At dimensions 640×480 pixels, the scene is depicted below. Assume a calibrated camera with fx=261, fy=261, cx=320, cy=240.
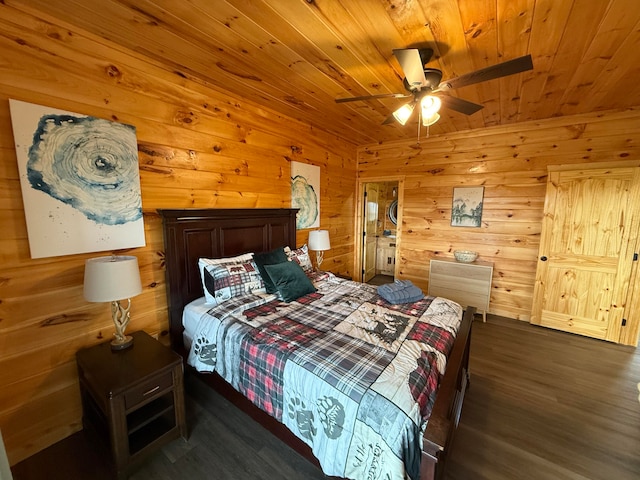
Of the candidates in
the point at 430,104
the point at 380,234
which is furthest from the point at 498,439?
the point at 380,234

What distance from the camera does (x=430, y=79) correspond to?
1.91m

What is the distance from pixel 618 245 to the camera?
2861 mm

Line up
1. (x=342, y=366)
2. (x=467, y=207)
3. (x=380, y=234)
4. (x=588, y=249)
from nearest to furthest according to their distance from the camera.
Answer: (x=342, y=366) < (x=588, y=249) < (x=467, y=207) < (x=380, y=234)

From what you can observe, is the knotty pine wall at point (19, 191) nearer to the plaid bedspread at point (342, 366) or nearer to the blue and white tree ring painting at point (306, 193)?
the plaid bedspread at point (342, 366)

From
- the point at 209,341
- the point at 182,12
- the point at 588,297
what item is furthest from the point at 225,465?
the point at 588,297

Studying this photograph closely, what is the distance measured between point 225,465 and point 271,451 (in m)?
0.27

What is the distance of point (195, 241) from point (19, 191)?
3.48 feet

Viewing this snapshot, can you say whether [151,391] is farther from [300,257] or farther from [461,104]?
[461,104]

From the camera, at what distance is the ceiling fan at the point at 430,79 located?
1.40 metres

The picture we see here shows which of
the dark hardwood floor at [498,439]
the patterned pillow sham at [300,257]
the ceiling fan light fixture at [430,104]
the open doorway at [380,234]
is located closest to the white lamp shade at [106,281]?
the dark hardwood floor at [498,439]

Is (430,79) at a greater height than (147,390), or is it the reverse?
(430,79)

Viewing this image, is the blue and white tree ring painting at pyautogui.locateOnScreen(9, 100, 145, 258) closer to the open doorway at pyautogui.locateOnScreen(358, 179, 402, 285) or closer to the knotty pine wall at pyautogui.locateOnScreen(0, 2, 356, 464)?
the knotty pine wall at pyautogui.locateOnScreen(0, 2, 356, 464)

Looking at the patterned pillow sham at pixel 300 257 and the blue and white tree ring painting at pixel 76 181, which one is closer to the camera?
the blue and white tree ring painting at pixel 76 181

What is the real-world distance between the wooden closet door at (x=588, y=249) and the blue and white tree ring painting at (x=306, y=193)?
9.42 feet
